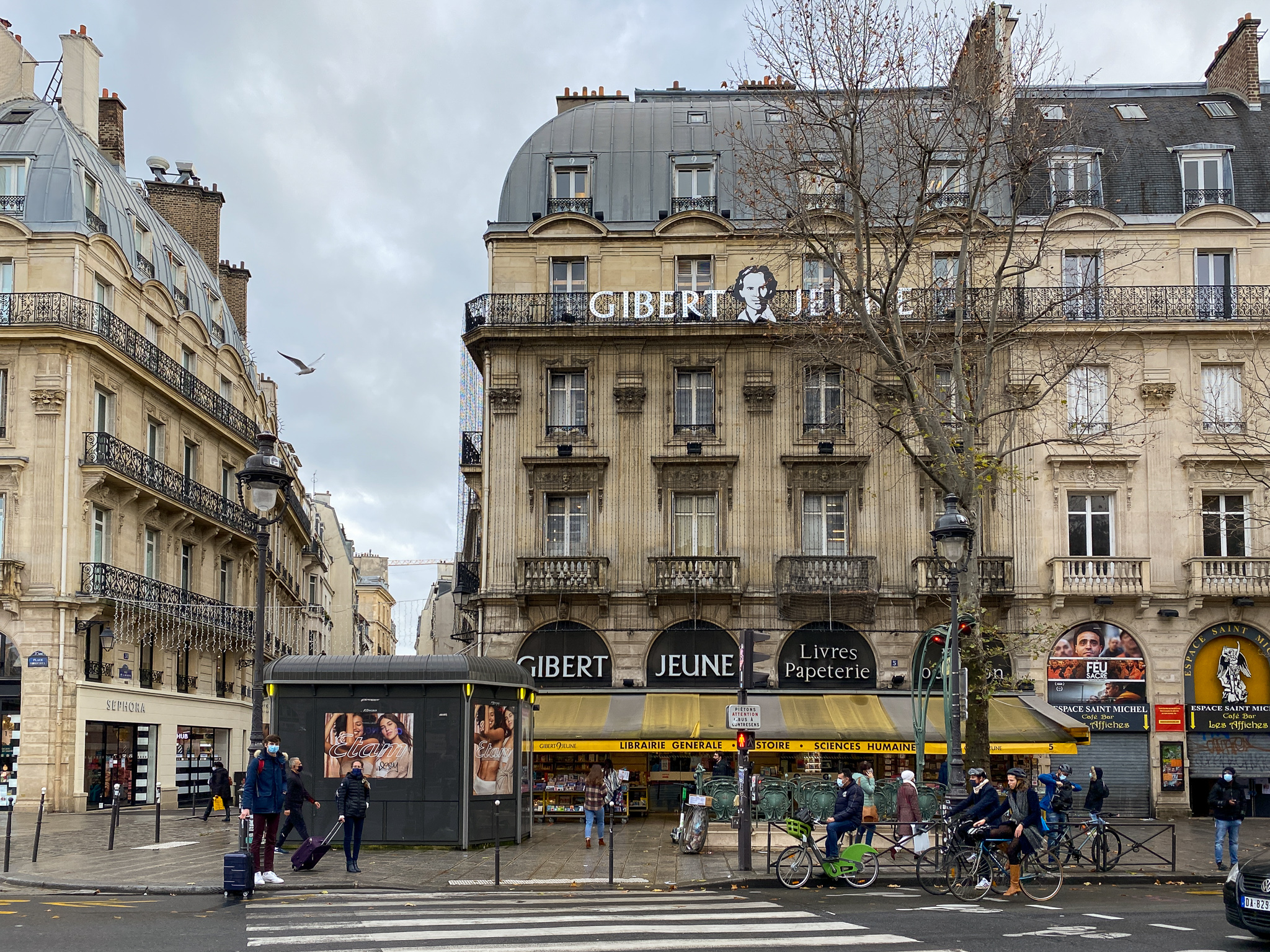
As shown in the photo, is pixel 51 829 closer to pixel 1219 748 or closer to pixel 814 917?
pixel 814 917

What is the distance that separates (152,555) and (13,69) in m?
15.1

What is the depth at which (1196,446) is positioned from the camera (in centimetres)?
3281

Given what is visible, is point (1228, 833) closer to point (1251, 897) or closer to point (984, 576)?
point (1251, 897)

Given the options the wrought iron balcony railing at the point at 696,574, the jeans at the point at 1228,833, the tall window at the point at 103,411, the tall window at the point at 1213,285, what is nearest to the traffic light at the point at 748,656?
the jeans at the point at 1228,833

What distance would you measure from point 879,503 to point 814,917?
773 inches

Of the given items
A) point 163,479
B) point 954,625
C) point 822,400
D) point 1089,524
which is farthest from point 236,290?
point 954,625

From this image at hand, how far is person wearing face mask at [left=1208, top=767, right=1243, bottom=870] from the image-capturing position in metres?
18.9

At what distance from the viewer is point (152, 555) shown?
38188mm

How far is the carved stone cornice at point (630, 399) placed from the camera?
109 feet

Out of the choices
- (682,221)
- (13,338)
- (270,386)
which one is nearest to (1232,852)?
(682,221)

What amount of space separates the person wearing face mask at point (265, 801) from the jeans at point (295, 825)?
160 centimetres

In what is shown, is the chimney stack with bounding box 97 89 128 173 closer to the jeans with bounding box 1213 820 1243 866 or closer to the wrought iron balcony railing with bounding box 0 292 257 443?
the wrought iron balcony railing with bounding box 0 292 257 443

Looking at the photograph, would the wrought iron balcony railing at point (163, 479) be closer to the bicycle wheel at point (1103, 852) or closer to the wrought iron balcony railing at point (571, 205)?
the wrought iron balcony railing at point (571, 205)

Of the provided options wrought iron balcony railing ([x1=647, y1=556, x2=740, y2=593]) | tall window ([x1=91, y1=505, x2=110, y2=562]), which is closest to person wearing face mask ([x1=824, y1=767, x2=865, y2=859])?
wrought iron balcony railing ([x1=647, y1=556, x2=740, y2=593])
